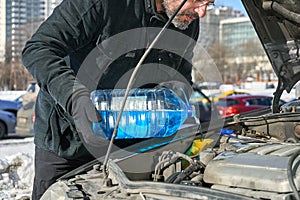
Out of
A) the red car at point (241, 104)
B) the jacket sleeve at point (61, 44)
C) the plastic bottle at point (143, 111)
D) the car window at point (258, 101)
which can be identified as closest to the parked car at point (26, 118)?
the red car at point (241, 104)

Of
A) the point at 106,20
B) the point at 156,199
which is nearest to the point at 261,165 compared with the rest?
the point at 156,199

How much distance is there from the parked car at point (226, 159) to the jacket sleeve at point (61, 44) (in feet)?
1.08

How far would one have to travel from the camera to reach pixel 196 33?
3.71 metres

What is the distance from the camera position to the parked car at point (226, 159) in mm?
2078

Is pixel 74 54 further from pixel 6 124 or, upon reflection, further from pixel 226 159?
pixel 6 124

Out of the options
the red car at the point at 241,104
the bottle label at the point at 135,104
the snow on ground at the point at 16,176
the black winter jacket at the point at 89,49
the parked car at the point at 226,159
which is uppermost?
the black winter jacket at the point at 89,49

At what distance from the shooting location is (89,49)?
123 inches

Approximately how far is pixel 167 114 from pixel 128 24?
79cm

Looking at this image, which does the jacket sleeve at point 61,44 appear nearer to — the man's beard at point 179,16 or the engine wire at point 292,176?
the man's beard at point 179,16

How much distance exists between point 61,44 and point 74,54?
0.40 m

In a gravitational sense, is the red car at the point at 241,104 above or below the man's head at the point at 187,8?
below

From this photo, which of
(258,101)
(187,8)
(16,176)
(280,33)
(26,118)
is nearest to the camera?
(187,8)

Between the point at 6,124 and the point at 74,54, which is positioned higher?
the point at 74,54

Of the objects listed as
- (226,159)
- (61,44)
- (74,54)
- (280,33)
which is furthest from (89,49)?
(280,33)
